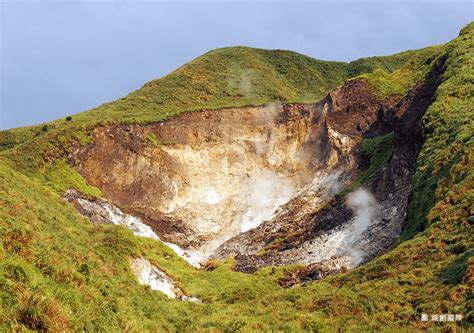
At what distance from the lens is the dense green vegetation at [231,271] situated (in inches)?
558

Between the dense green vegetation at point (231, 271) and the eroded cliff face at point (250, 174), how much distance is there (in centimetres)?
466

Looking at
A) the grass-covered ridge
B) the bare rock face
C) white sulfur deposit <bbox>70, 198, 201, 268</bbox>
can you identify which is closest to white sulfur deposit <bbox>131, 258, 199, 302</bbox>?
white sulfur deposit <bbox>70, 198, 201, 268</bbox>

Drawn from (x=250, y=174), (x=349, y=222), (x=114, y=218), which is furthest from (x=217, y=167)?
(x=349, y=222)

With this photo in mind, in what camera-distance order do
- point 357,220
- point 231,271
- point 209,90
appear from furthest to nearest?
point 209,90 → point 357,220 → point 231,271

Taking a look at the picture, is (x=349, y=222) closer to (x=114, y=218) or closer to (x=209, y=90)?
(x=114, y=218)

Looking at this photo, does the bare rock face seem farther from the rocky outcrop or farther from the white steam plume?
the white steam plume

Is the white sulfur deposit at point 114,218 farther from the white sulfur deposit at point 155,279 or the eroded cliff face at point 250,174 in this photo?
the white sulfur deposit at point 155,279

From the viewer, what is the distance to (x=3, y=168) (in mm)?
30969

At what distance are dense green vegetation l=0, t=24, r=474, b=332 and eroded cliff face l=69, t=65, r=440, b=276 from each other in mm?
4656

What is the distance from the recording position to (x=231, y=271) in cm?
4169

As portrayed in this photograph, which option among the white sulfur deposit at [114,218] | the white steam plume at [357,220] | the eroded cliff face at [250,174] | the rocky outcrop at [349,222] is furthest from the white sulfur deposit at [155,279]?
the white steam plume at [357,220]

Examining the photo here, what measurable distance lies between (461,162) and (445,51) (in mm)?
26319

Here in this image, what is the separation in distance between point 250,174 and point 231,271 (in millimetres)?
25328

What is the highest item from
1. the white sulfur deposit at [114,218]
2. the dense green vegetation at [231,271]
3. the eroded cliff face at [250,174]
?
the eroded cliff face at [250,174]
